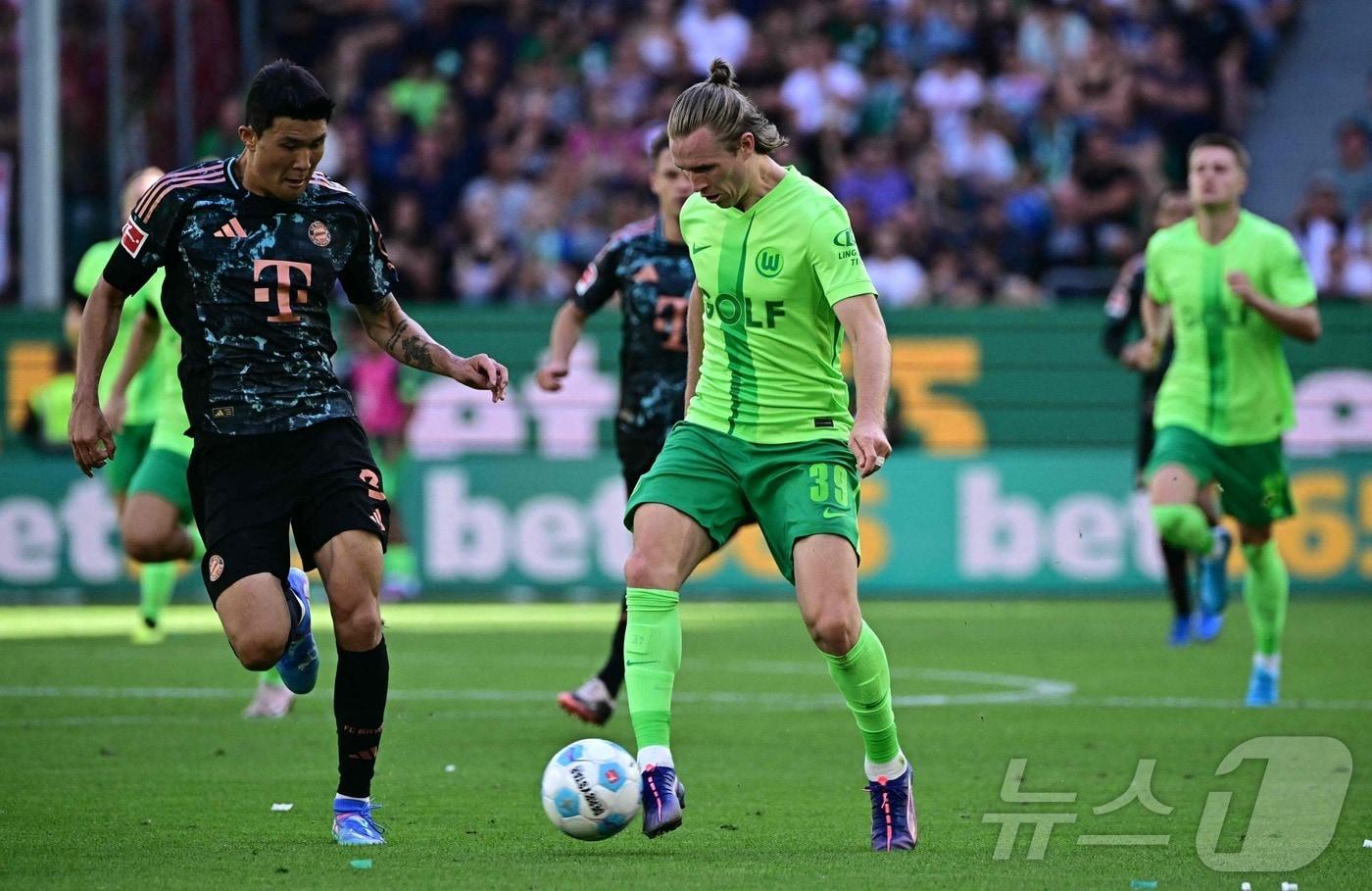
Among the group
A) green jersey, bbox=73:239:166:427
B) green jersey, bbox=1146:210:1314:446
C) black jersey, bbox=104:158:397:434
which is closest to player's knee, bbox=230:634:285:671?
black jersey, bbox=104:158:397:434

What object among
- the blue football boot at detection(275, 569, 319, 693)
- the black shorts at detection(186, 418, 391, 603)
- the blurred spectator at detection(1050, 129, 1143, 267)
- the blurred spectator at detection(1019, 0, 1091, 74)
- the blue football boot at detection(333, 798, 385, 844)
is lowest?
the blue football boot at detection(333, 798, 385, 844)

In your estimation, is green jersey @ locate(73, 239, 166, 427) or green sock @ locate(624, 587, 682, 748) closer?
green sock @ locate(624, 587, 682, 748)

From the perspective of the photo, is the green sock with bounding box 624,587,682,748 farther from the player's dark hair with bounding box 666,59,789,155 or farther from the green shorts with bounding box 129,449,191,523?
the green shorts with bounding box 129,449,191,523

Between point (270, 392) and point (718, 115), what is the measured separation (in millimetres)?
1622

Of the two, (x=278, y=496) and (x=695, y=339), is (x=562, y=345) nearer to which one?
(x=695, y=339)

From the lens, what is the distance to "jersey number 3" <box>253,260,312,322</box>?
23.4 feet

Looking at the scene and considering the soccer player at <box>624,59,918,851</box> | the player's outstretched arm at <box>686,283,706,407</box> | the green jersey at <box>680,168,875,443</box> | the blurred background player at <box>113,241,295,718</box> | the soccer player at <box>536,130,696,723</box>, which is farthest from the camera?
the blurred background player at <box>113,241,295,718</box>

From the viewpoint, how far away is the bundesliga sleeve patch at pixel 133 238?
7141 mm

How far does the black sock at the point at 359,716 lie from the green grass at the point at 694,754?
26 cm

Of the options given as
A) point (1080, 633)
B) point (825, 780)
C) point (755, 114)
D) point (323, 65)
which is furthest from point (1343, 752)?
point (323, 65)

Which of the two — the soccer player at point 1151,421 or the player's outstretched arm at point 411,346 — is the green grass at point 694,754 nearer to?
the soccer player at point 1151,421

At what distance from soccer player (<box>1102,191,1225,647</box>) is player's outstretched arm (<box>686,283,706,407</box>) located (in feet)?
19.2

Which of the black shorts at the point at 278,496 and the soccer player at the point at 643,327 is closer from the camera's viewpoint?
the black shorts at the point at 278,496

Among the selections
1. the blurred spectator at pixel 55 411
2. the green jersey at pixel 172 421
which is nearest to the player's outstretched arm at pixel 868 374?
the green jersey at pixel 172 421
